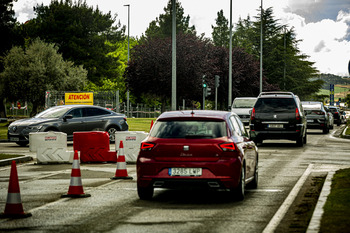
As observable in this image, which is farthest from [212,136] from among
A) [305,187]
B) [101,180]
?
[101,180]

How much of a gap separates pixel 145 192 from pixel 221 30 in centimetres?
12162

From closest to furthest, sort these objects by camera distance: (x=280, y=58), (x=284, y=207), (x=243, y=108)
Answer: (x=284, y=207), (x=243, y=108), (x=280, y=58)

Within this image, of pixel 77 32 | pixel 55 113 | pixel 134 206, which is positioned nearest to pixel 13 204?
pixel 134 206

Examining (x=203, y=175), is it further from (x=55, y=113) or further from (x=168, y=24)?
(x=168, y=24)

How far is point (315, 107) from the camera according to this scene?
35.6 metres

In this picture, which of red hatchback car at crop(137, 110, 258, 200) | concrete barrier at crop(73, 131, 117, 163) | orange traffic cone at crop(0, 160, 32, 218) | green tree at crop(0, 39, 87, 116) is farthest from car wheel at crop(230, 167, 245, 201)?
green tree at crop(0, 39, 87, 116)

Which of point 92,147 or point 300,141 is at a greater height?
point 92,147

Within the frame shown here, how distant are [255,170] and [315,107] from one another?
81.6ft

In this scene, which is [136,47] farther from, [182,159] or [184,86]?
[182,159]

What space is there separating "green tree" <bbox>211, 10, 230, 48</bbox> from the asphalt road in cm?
11493

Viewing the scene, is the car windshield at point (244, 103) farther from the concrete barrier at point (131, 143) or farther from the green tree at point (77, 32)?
the green tree at point (77, 32)

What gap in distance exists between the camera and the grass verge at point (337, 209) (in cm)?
732

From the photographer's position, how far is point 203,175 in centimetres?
953

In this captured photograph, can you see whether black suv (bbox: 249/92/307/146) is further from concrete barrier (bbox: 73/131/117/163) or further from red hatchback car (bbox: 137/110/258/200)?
red hatchback car (bbox: 137/110/258/200)
